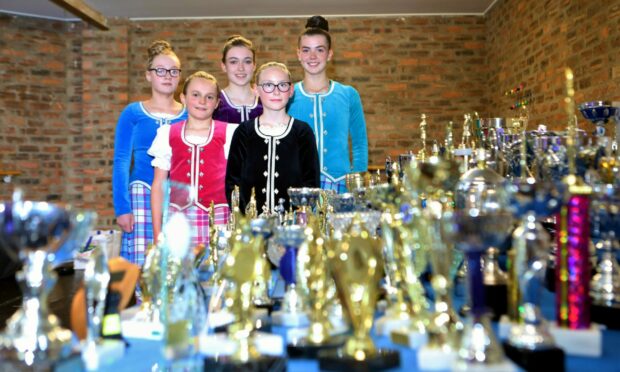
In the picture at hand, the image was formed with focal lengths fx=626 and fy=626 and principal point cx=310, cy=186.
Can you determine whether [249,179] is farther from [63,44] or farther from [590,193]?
[63,44]

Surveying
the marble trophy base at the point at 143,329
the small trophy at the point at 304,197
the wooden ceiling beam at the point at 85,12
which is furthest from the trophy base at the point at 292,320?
the wooden ceiling beam at the point at 85,12

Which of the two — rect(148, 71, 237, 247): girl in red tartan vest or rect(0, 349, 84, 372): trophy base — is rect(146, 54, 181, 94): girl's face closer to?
rect(148, 71, 237, 247): girl in red tartan vest

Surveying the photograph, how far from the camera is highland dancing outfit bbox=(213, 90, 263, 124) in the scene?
10.6 ft

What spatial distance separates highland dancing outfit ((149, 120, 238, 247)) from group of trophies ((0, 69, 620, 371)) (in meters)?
1.36

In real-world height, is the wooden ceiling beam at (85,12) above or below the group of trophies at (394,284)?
above

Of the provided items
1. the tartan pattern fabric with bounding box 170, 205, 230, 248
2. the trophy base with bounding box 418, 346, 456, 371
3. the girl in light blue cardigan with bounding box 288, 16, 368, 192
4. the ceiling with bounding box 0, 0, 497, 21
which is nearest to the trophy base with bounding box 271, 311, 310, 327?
the trophy base with bounding box 418, 346, 456, 371

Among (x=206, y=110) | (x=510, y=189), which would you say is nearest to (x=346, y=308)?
(x=510, y=189)

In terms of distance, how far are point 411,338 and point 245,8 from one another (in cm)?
690

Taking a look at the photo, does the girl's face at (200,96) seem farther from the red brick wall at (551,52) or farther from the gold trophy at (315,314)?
the red brick wall at (551,52)

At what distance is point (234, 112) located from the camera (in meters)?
3.26

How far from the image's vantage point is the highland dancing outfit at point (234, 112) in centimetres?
324

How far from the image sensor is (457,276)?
1.60 meters

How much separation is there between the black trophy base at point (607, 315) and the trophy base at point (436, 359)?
0.42 metres

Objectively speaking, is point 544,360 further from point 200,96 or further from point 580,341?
point 200,96
